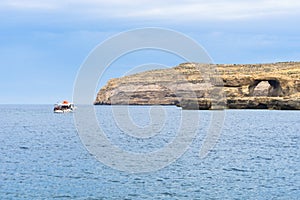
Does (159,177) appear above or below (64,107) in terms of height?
below

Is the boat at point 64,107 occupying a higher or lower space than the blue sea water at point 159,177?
higher

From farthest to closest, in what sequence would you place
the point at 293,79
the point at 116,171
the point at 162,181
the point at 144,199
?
the point at 293,79, the point at 116,171, the point at 162,181, the point at 144,199

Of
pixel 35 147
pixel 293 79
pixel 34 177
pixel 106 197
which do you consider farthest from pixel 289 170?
pixel 293 79

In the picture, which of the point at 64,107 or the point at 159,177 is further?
the point at 64,107

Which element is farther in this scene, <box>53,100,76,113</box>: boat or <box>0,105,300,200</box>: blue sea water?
<box>53,100,76,113</box>: boat

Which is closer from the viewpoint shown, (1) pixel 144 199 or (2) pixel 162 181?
(1) pixel 144 199

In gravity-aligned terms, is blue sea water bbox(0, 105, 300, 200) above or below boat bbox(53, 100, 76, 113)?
below

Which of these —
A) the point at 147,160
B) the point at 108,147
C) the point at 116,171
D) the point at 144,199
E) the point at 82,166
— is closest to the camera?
the point at 144,199

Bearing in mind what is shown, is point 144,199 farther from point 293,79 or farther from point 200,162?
point 293,79

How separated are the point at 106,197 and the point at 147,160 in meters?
13.0

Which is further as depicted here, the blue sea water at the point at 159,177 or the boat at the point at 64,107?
the boat at the point at 64,107

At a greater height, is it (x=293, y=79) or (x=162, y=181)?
(x=293, y=79)

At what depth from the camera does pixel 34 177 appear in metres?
30.4

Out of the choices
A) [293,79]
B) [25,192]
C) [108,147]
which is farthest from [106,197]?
[293,79]
